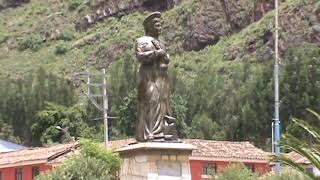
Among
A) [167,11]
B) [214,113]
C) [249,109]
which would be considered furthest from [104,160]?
[167,11]

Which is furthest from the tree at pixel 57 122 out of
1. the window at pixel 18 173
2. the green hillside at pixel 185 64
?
the window at pixel 18 173

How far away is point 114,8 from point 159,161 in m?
103

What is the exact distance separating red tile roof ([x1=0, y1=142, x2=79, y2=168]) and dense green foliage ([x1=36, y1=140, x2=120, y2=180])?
11817mm

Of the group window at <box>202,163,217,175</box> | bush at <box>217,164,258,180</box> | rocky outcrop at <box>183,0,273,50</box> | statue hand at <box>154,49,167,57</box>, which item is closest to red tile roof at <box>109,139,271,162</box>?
window at <box>202,163,217,175</box>

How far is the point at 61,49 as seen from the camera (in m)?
111

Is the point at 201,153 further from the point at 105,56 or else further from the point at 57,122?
the point at 105,56

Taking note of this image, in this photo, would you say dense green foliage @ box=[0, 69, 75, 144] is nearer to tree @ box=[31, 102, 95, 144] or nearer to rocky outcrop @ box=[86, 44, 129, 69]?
tree @ box=[31, 102, 95, 144]

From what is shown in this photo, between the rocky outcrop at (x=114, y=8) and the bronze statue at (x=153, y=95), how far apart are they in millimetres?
97728

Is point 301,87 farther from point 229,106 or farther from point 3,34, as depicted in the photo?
point 3,34

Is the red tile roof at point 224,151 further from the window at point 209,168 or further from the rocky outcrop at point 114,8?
the rocky outcrop at point 114,8

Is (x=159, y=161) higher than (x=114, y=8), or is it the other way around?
(x=114, y=8)

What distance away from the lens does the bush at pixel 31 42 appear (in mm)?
117750

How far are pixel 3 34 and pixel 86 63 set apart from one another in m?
27.8

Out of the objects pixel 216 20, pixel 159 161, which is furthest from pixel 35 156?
pixel 216 20
